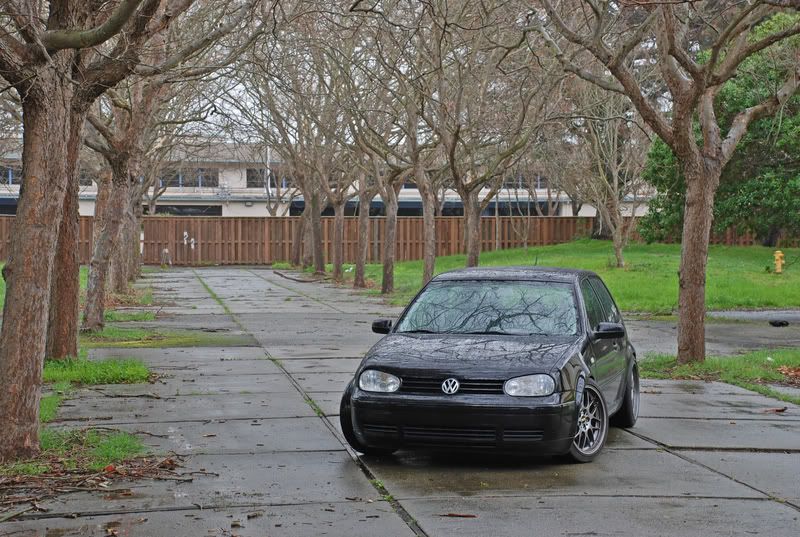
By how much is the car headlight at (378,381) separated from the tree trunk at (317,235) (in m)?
36.2

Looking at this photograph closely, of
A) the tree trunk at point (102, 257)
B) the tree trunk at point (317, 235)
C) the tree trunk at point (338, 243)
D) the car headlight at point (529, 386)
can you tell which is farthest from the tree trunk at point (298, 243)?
the car headlight at point (529, 386)

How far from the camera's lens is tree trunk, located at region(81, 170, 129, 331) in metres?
18.5

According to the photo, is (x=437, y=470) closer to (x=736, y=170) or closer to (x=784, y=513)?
(x=784, y=513)

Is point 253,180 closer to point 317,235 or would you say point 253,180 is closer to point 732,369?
point 317,235

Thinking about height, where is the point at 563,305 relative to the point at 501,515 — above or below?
above

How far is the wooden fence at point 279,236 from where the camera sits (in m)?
58.2

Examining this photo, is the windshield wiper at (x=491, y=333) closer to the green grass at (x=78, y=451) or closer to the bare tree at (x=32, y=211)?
the green grass at (x=78, y=451)

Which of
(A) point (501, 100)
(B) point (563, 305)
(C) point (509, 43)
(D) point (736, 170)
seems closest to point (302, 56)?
(A) point (501, 100)

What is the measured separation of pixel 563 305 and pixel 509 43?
53.5ft

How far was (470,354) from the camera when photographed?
27.7 feet

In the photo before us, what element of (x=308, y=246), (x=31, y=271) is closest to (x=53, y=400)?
(x=31, y=271)

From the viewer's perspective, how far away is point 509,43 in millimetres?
24781

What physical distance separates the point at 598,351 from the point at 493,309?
93cm

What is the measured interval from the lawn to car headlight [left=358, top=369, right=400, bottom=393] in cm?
919
